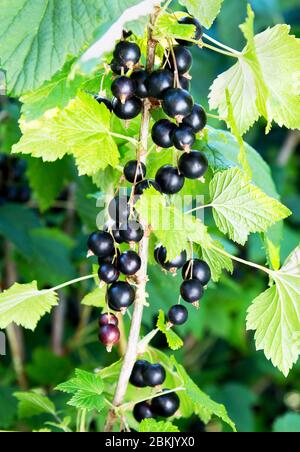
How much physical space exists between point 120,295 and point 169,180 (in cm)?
12

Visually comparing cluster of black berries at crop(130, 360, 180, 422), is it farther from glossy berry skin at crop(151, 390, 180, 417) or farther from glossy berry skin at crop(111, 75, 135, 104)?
glossy berry skin at crop(111, 75, 135, 104)

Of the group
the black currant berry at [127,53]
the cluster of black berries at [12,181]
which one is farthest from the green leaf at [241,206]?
the cluster of black berries at [12,181]

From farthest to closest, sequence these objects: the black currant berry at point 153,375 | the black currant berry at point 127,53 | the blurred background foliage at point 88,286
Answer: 1. the blurred background foliage at point 88,286
2. the black currant berry at point 153,375
3. the black currant berry at point 127,53

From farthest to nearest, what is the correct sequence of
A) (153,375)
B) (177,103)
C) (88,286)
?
1. (88,286)
2. (153,375)
3. (177,103)

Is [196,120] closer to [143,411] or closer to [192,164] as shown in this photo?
[192,164]

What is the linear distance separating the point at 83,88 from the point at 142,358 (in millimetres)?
294

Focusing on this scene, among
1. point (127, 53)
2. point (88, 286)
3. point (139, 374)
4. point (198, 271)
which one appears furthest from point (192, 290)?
point (88, 286)

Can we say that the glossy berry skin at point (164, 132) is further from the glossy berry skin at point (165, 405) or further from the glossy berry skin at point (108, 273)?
the glossy berry skin at point (165, 405)

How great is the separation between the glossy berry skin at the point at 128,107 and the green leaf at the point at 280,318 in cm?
21

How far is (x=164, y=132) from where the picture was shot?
0.58 metres

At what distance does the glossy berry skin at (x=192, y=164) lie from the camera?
59 cm

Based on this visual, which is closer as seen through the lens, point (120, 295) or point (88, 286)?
point (120, 295)

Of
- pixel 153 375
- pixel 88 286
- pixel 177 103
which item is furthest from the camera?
pixel 88 286

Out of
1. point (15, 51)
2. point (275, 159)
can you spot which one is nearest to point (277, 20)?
point (275, 159)
